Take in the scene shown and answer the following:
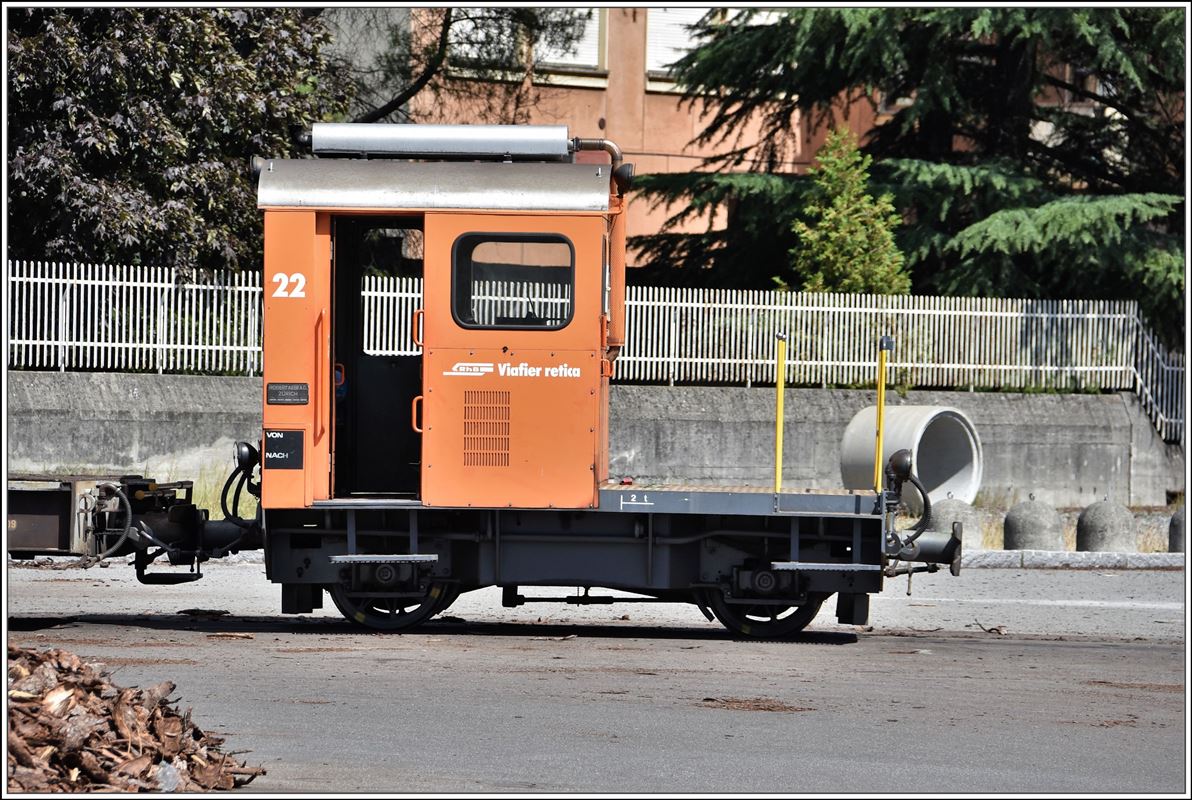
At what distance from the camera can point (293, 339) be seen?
460 inches

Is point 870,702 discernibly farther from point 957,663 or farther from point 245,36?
point 245,36

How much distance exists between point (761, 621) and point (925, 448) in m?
10.5

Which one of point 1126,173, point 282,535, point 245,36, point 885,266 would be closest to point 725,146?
point 1126,173

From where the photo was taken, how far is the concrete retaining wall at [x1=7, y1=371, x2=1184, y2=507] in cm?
2008

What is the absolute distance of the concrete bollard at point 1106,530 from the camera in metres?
19.2

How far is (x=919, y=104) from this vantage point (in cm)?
2527

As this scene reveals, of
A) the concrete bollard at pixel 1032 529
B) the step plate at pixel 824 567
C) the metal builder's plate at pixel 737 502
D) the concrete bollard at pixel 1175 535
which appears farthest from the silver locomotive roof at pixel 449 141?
the concrete bollard at pixel 1175 535

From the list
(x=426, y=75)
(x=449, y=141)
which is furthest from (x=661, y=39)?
(x=449, y=141)

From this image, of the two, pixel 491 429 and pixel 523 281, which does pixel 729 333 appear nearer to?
pixel 523 281

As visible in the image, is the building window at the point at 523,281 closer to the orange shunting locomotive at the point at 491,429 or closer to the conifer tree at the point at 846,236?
the orange shunting locomotive at the point at 491,429

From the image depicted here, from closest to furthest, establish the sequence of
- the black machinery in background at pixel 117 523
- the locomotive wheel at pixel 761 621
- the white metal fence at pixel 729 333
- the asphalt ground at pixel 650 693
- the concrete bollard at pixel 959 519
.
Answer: the asphalt ground at pixel 650 693 < the black machinery in background at pixel 117 523 < the locomotive wheel at pixel 761 621 < the concrete bollard at pixel 959 519 < the white metal fence at pixel 729 333

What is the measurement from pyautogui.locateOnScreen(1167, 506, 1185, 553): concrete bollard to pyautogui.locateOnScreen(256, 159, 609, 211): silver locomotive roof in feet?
35.9

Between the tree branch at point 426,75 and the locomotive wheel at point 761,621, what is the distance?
16.1 m

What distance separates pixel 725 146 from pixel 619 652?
27.0 metres
